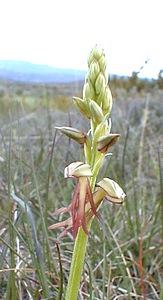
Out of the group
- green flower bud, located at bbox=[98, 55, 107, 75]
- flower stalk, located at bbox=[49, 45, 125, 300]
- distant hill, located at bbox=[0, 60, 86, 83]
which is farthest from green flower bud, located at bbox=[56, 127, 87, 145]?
distant hill, located at bbox=[0, 60, 86, 83]

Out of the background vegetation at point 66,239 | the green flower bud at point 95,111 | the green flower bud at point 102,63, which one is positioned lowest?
the background vegetation at point 66,239

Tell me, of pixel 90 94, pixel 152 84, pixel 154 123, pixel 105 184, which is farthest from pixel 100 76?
pixel 152 84

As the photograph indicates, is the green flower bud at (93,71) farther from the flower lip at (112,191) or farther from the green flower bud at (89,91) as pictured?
the flower lip at (112,191)

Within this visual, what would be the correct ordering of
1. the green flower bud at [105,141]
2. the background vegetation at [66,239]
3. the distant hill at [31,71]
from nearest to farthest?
the green flower bud at [105,141] < the background vegetation at [66,239] < the distant hill at [31,71]

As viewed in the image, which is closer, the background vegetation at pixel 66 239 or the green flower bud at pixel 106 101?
the green flower bud at pixel 106 101

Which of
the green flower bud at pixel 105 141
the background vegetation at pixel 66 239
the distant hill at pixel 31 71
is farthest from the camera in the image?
the distant hill at pixel 31 71

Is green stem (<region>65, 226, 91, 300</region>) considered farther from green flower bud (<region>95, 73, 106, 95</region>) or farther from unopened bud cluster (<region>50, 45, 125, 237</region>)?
green flower bud (<region>95, 73, 106, 95</region>)

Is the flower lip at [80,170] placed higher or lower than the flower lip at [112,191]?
higher

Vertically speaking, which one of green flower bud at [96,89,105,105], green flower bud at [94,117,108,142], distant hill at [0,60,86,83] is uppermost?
distant hill at [0,60,86,83]

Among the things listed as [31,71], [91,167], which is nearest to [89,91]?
[91,167]

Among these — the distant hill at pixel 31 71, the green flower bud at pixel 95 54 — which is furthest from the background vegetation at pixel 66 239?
the distant hill at pixel 31 71
